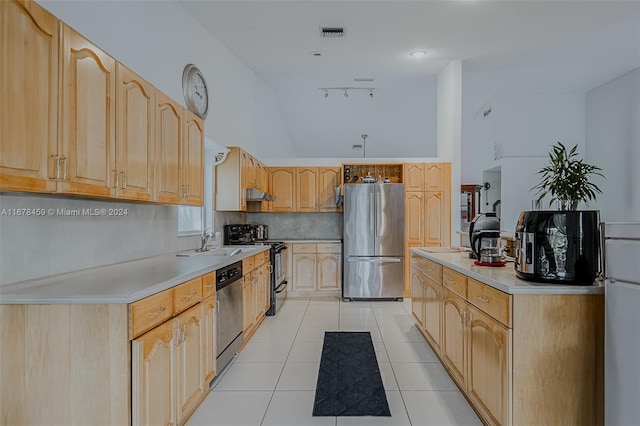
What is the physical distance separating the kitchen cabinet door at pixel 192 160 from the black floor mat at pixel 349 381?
1797 millimetres

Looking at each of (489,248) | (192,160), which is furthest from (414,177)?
(192,160)

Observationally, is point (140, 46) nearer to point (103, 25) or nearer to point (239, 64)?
point (103, 25)

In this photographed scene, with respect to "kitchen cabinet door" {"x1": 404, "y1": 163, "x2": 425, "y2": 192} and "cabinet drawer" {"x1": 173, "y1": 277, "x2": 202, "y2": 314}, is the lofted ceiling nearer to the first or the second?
"kitchen cabinet door" {"x1": 404, "y1": 163, "x2": 425, "y2": 192}

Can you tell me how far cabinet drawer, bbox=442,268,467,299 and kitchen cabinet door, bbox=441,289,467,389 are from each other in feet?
0.16

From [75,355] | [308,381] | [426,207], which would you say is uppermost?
[426,207]

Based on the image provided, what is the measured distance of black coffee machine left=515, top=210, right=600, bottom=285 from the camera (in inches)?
70.2

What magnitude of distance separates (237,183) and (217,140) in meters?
0.57

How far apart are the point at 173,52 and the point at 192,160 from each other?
1095mm

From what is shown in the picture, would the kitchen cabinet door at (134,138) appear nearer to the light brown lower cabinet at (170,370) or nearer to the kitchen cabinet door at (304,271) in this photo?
the light brown lower cabinet at (170,370)

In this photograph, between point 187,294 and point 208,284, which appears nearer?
point 187,294

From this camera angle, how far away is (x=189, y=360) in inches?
81.0

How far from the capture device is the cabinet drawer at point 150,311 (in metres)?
1.52

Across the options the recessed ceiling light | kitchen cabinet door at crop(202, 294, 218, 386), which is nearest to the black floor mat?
kitchen cabinet door at crop(202, 294, 218, 386)

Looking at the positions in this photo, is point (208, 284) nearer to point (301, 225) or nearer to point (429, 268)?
point (429, 268)
